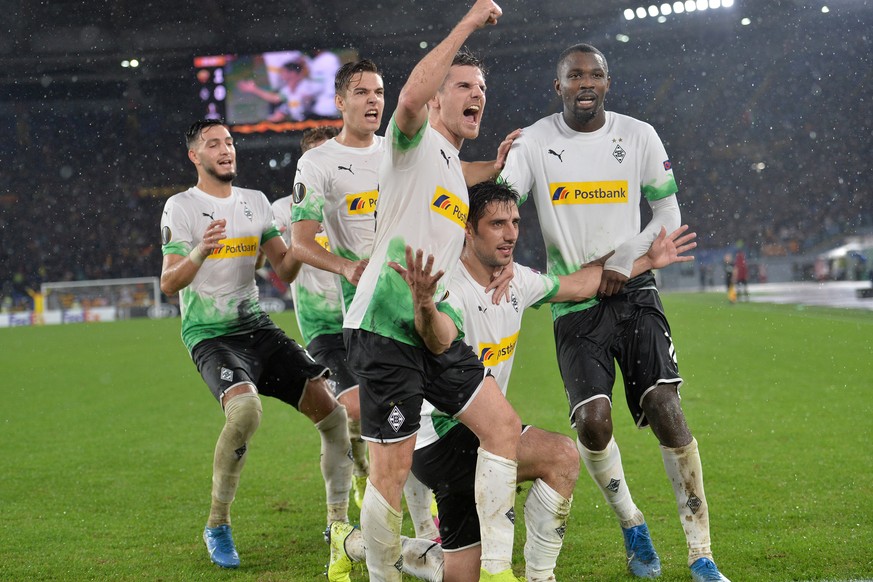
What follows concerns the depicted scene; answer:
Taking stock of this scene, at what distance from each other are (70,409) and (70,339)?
475 inches

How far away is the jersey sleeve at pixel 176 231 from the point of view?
15.9ft

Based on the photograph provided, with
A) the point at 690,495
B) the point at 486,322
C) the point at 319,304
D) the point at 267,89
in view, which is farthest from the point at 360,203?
the point at 267,89

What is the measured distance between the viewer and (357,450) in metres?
5.57

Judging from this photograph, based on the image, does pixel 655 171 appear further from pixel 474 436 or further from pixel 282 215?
pixel 282 215

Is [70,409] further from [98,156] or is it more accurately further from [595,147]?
[98,156]

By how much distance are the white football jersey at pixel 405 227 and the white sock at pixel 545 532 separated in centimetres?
78

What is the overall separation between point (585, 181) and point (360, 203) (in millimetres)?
1212

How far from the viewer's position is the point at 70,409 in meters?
10.7

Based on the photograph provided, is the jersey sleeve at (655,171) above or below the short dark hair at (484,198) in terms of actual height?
above

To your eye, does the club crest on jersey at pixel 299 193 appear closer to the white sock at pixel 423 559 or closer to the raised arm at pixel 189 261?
the raised arm at pixel 189 261

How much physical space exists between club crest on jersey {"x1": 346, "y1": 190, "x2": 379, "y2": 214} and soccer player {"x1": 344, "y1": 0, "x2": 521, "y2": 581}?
4.68ft

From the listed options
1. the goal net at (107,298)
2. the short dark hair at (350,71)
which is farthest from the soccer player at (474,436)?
the goal net at (107,298)

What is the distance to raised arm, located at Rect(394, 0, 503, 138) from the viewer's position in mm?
2996

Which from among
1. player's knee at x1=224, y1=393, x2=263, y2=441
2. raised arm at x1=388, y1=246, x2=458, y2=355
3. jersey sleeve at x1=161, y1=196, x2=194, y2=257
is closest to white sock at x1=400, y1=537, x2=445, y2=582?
raised arm at x1=388, y1=246, x2=458, y2=355
